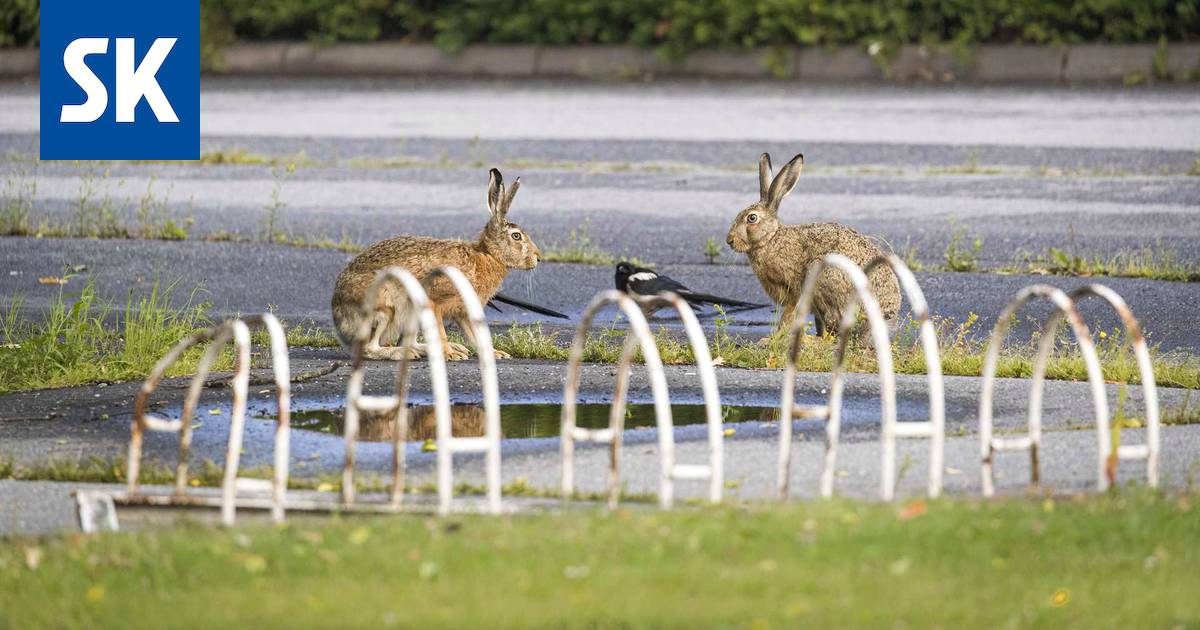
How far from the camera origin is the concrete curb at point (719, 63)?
20203 mm

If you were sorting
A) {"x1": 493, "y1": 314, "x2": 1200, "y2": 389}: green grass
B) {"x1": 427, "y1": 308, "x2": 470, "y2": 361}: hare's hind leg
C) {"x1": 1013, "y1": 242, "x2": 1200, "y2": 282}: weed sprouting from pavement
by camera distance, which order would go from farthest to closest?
{"x1": 1013, "y1": 242, "x2": 1200, "y2": 282}: weed sprouting from pavement → {"x1": 427, "y1": 308, "x2": 470, "y2": 361}: hare's hind leg → {"x1": 493, "y1": 314, "x2": 1200, "y2": 389}: green grass

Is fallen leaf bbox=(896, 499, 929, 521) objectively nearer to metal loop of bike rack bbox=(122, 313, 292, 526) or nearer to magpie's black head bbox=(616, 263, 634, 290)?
metal loop of bike rack bbox=(122, 313, 292, 526)

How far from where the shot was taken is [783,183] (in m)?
9.45

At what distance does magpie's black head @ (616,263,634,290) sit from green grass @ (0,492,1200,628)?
4.13m

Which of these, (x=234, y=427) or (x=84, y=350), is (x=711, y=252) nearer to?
(x=84, y=350)

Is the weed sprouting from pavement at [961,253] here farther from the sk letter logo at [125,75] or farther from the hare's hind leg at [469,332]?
the sk letter logo at [125,75]

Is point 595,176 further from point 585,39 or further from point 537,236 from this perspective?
point 585,39

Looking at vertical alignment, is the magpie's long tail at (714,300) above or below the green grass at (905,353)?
above

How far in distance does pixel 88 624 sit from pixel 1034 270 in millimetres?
7856

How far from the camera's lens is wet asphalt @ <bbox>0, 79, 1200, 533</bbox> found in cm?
802

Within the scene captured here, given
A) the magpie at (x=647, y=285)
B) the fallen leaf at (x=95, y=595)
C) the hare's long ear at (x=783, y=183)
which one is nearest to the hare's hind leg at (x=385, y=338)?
the magpie at (x=647, y=285)

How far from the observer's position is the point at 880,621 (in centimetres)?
450

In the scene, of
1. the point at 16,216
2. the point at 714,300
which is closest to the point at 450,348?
the point at 714,300

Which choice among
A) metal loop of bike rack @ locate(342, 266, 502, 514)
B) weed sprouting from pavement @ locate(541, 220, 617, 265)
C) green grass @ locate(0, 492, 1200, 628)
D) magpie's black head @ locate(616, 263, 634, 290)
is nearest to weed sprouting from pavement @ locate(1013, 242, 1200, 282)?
weed sprouting from pavement @ locate(541, 220, 617, 265)
